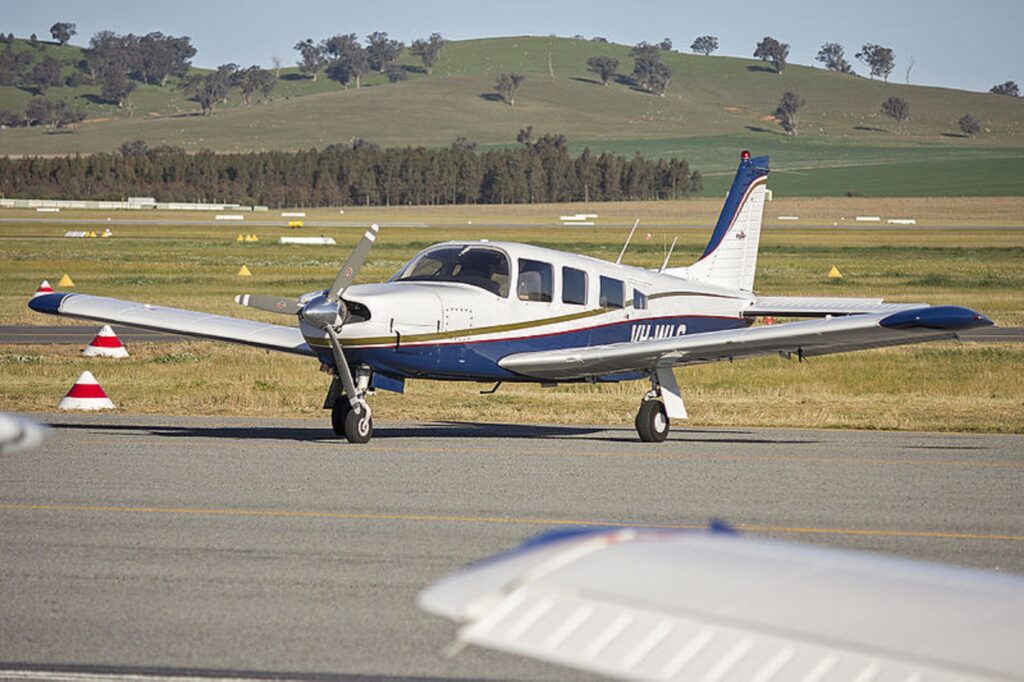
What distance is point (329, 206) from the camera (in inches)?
6831

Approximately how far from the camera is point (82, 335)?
3331 cm

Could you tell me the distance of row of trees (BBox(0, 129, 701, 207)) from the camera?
166 meters

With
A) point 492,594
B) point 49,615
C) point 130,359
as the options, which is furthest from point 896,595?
point 130,359

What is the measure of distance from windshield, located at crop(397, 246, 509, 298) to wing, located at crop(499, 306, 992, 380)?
845 mm

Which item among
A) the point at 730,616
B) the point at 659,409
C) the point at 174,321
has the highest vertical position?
the point at 730,616

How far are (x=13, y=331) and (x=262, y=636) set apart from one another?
91.4 ft

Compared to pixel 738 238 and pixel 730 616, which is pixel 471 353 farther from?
pixel 730 616

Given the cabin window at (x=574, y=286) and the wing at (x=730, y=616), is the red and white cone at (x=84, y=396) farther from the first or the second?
the wing at (x=730, y=616)

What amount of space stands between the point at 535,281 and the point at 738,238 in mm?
4650

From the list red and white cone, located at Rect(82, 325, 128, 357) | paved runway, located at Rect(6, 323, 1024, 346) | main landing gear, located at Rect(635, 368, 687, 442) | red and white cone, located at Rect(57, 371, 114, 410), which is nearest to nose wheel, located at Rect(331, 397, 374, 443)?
main landing gear, located at Rect(635, 368, 687, 442)

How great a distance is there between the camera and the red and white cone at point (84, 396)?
1936 centimetres

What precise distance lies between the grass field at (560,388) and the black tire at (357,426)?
3.74 metres

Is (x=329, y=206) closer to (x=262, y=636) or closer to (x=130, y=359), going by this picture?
(x=130, y=359)

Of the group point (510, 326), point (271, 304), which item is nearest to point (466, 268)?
point (510, 326)
